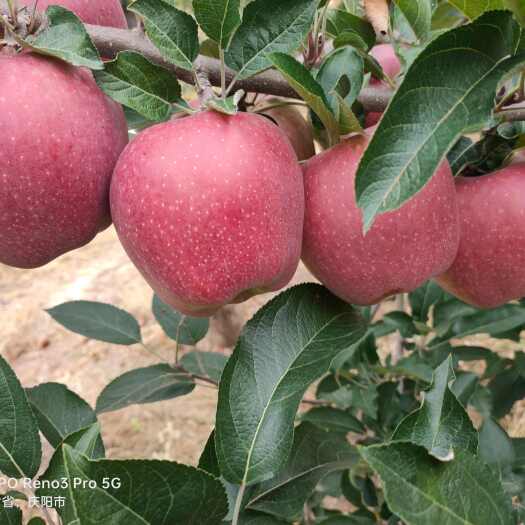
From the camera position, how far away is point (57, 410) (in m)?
0.78

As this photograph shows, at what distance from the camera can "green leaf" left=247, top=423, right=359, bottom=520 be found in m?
0.67

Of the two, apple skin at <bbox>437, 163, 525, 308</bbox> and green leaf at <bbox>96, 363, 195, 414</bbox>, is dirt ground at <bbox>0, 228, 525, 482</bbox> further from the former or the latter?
apple skin at <bbox>437, 163, 525, 308</bbox>

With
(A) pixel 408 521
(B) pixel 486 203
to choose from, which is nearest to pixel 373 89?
(B) pixel 486 203

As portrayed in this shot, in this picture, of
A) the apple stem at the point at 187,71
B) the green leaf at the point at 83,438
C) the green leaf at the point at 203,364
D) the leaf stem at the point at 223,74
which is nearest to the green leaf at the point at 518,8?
the apple stem at the point at 187,71

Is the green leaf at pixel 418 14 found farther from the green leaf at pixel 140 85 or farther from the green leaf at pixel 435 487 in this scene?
the green leaf at pixel 435 487

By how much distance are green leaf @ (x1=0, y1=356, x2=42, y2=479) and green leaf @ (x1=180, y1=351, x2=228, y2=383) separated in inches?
21.1


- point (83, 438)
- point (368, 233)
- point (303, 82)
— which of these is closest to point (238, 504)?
point (83, 438)

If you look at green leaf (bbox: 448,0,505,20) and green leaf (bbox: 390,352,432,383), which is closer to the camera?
green leaf (bbox: 448,0,505,20)

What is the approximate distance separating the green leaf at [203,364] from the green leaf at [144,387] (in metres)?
0.06

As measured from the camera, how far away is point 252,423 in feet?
2.05

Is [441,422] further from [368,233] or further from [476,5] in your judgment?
[476,5]

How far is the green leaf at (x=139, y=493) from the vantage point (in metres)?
0.40

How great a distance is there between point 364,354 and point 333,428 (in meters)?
0.20

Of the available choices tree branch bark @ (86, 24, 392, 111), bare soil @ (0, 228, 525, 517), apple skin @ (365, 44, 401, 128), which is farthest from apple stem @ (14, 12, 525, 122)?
bare soil @ (0, 228, 525, 517)
